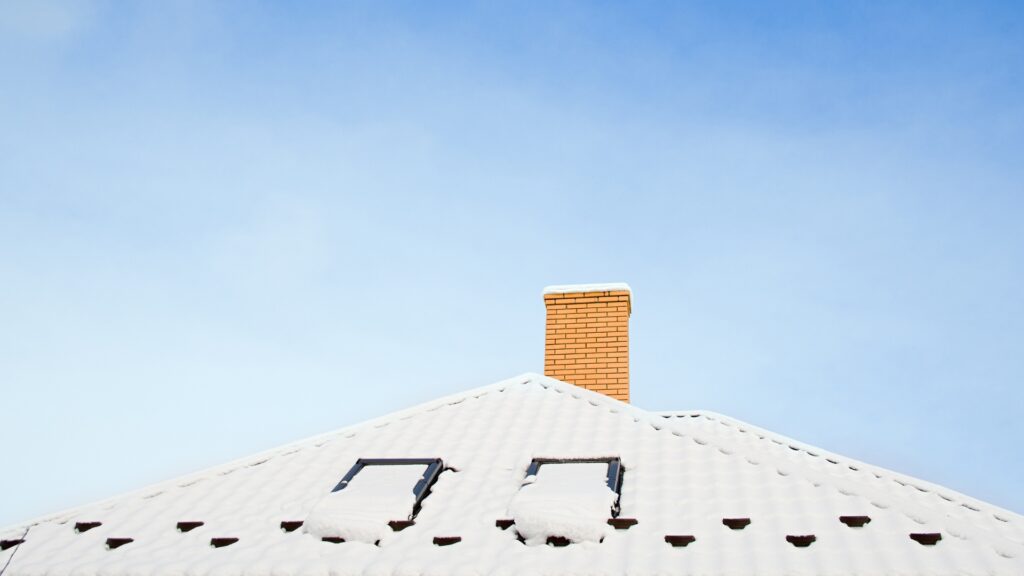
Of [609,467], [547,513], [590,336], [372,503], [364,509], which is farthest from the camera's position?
[590,336]

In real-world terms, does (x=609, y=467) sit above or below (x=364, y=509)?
above

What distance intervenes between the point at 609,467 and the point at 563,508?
45.0 inches

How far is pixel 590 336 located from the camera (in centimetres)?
1062

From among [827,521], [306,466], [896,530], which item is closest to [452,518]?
[306,466]

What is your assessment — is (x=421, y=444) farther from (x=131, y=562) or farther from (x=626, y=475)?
(x=131, y=562)

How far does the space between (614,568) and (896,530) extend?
1.91 meters

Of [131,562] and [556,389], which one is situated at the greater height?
[556,389]

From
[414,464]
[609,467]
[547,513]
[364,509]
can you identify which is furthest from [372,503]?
[609,467]

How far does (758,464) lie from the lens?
7164 millimetres

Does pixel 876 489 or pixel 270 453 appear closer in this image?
pixel 876 489

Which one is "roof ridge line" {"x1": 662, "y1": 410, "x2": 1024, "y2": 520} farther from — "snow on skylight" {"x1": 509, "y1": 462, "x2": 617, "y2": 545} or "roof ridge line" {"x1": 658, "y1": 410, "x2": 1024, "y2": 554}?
"snow on skylight" {"x1": 509, "y1": 462, "x2": 617, "y2": 545}

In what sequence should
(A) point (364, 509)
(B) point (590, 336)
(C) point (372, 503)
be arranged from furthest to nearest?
(B) point (590, 336), (C) point (372, 503), (A) point (364, 509)

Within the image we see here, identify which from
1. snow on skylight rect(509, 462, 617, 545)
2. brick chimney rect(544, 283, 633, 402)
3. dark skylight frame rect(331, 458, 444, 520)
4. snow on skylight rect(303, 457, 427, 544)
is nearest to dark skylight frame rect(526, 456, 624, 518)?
snow on skylight rect(509, 462, 617, 545)

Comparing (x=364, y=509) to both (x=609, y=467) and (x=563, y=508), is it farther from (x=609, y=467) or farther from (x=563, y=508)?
(x=609, y=467)
